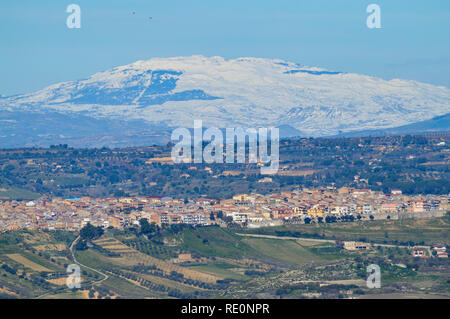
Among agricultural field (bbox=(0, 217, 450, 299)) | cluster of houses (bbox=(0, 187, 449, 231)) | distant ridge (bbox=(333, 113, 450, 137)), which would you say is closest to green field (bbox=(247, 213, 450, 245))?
agricultural field (bbox=(0, 217, 450, 299))

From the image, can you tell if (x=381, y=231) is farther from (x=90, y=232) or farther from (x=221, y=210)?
(x=90, y=232)

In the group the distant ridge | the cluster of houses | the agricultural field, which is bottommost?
the agricultural field

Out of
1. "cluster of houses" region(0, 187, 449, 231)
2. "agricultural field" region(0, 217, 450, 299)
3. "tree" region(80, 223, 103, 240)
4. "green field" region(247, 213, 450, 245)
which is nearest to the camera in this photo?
"agricultural field" region(0, 217, 450, 299)

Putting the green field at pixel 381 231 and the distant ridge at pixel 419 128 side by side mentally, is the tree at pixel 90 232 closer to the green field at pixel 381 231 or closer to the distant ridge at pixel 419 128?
the green field at pixel 381 231

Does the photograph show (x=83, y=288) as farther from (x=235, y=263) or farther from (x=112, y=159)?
(x=112, y=159)

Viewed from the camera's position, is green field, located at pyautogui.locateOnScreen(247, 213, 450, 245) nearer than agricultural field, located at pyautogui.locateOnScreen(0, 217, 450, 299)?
No

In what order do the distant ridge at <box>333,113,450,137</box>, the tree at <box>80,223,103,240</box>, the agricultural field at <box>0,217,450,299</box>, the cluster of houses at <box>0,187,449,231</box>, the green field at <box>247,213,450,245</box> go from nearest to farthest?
the agricultural field at <box>0,217,450,299</box>
the tree at <box>80,223,103,240</box>
the green field at <box>247,213,450,245</box>
the cluster of houses at <box>0,187,449,231</box>
the distant ridge at <box>333,113,450,137</box>

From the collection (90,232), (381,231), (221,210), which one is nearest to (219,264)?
(90,232)

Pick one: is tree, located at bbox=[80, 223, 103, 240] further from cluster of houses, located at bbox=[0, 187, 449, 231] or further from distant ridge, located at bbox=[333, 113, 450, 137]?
distant ridge, located at bbox=[333, 113, 450, 137]

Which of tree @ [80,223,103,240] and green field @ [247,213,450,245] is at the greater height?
tree @ [80,223,103,240]
